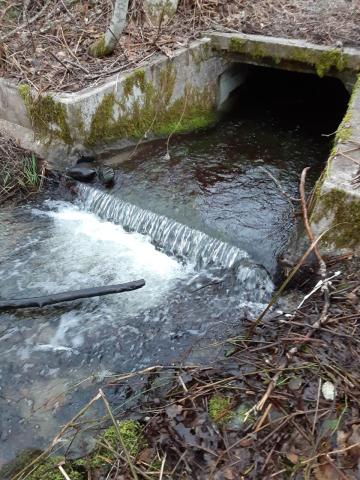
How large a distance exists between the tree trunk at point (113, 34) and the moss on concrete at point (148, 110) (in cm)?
61

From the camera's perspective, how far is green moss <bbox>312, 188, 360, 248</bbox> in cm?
376

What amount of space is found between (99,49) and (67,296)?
3841mm

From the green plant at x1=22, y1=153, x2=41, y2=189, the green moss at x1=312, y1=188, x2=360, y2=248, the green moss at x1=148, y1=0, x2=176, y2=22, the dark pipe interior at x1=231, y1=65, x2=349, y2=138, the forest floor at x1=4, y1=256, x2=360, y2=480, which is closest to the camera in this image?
the forest floor at x1=4, y1=256, x2=360, y2=480

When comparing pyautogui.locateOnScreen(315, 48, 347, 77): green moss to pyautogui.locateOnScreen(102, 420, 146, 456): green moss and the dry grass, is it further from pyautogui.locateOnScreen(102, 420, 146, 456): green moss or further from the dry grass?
pyautogui.locateOnScreen(102, 420, 146, 456): green moss

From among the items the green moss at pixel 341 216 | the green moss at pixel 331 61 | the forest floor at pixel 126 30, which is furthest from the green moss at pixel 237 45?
the green moss at pixel 341 216

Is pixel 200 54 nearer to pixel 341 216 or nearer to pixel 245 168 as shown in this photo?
pixel 245 168

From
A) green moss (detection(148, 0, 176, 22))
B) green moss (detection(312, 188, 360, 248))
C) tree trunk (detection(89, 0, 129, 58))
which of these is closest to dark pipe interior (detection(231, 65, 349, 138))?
green moss (detection(148, 0, 176, 22))

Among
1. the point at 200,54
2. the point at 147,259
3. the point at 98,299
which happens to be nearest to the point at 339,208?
the point at 147,259

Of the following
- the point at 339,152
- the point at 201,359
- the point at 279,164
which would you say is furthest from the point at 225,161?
the point at 201,359

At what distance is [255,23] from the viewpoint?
6.97 meters

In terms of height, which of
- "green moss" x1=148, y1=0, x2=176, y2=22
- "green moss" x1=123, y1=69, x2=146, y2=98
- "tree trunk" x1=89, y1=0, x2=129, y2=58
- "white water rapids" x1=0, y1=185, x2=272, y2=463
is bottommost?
"white water rapids" x1=0, y1=185, x2=272, y2=463

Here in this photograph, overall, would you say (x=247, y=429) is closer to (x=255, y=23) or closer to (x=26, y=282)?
(x=26, y=282)

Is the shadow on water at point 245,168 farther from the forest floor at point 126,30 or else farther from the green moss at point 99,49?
the green moss at point 99,49

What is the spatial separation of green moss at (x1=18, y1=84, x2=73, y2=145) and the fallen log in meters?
2.46
